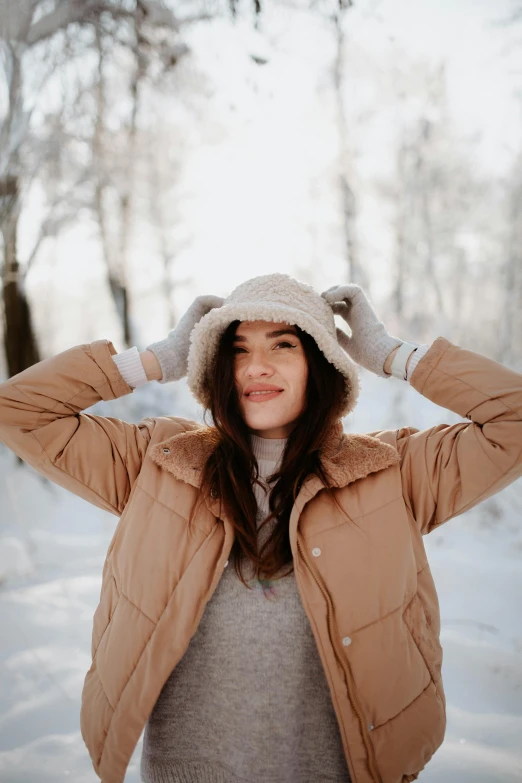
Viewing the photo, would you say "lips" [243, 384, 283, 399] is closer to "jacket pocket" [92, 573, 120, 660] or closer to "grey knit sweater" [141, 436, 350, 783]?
"grey knit sweater" [141, 436, 350, 783]

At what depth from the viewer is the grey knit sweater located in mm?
1537

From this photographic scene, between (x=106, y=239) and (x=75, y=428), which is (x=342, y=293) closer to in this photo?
(x=75, y=428)

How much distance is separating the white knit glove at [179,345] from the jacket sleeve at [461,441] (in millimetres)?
796

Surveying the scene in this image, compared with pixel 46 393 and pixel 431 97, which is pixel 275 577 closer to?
pixel 46 393

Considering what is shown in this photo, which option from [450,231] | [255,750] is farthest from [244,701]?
[450,231]

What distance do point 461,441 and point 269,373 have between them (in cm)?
64

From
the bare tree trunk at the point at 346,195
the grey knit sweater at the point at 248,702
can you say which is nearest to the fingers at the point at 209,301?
the grey knit sweater at the point at 248,702

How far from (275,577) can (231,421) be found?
54 centimetres

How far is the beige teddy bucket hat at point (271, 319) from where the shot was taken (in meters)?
1.71

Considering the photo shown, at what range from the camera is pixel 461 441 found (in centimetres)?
160

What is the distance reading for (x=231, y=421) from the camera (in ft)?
5.99

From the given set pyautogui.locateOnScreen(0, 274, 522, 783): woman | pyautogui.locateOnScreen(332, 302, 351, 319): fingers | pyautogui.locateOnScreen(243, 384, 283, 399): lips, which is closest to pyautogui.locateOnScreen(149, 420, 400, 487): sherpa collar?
pyautogui.locateOnScreen(0, 274, 522, 783): woman

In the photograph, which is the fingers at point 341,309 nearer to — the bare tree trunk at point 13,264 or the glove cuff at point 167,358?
the glove cuff at point 167,358

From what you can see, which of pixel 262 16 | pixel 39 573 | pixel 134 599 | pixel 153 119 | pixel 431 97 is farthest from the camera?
pixel 431 97
